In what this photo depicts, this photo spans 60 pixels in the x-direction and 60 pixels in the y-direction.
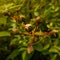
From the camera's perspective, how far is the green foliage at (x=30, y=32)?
1.26 meters

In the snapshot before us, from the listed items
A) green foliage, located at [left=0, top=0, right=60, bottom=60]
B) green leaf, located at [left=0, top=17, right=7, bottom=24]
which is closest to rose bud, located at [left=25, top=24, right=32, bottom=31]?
green foliage, located at [left=0, top=0, right=60, bottom=60]

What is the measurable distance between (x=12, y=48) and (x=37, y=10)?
36 centimetres

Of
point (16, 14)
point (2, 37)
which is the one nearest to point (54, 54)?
point (2, 37)

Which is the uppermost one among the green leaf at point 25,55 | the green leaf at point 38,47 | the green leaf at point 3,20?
the green leaf at point 3,20

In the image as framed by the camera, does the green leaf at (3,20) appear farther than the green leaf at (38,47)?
Yes

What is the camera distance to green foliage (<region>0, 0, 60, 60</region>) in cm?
126

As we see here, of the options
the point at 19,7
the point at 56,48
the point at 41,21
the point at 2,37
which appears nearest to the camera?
the point at 56,48

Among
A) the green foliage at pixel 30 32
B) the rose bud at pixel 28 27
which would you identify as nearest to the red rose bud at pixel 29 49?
the green foliage at pixel 30 32

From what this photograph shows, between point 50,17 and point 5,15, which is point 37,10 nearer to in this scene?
point 50,17

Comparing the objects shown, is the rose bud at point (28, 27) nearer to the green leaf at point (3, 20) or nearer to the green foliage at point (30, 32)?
the green foliage at point (30, 32)

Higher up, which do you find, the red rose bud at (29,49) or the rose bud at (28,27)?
the rose bud at (28,27)

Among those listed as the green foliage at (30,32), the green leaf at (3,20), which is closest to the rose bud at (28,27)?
the green foliage at (30,32)

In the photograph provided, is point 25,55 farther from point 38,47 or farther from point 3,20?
point 3,20

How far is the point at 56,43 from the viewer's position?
130cm
